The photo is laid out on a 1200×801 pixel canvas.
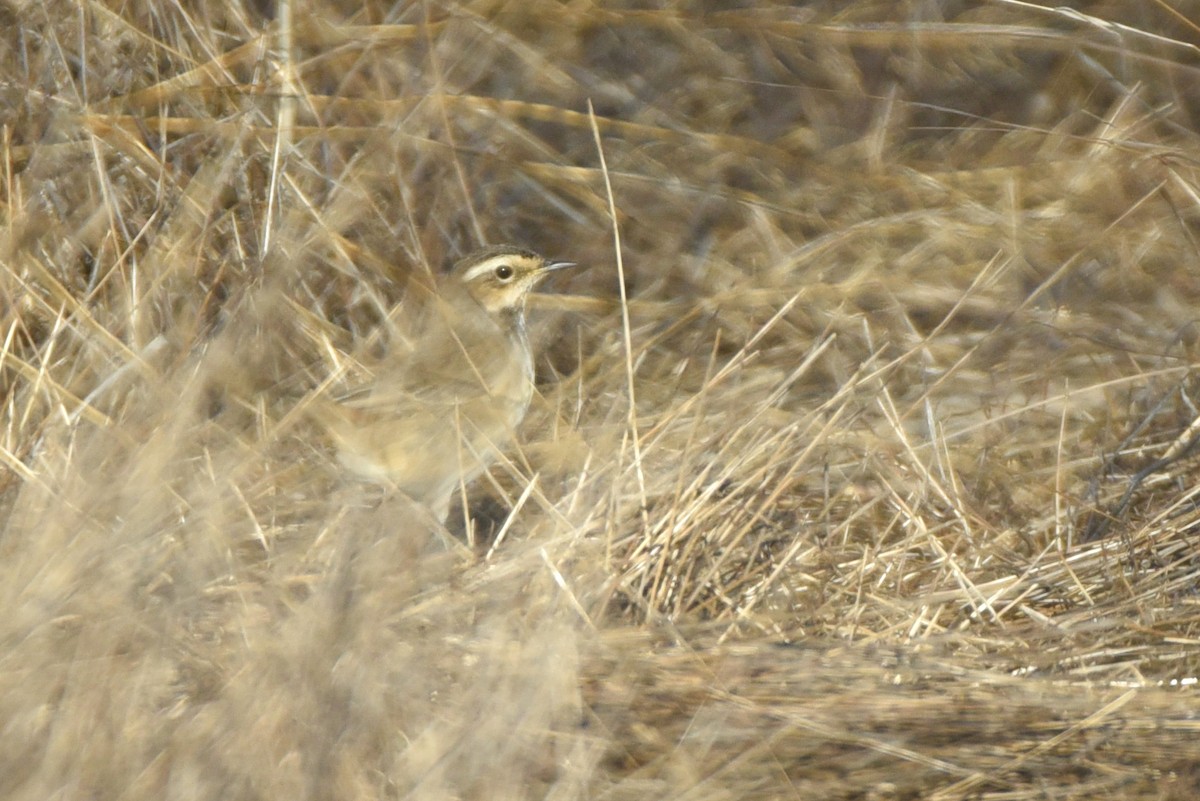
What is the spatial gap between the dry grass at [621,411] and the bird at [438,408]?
5.9 inches

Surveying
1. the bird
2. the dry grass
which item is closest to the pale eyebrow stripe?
the bird

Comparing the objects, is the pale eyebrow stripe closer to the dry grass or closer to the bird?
the bird

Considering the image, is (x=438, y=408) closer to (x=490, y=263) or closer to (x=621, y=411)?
(x=621, y=411)

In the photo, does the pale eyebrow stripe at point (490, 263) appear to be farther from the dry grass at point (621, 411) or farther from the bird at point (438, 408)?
the dry grass at point (621, 411)

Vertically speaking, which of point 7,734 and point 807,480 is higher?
point 7,734

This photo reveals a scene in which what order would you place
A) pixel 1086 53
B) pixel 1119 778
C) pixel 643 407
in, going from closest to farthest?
pixel 1119 778
pixel 643 407
pixel 1086 53

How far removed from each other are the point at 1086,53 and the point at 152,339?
4.30 m

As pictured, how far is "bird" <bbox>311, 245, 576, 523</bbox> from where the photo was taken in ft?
15.8

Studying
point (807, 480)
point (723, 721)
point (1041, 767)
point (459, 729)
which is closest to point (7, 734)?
point (459, 729)

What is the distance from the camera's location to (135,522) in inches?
127

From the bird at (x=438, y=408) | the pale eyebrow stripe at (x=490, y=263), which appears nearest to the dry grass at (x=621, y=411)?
the bird at (x=438, y=408)

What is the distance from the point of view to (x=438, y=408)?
5023 mm

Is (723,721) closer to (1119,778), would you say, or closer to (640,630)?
(640,630)

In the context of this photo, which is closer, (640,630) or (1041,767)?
(1041,767)
